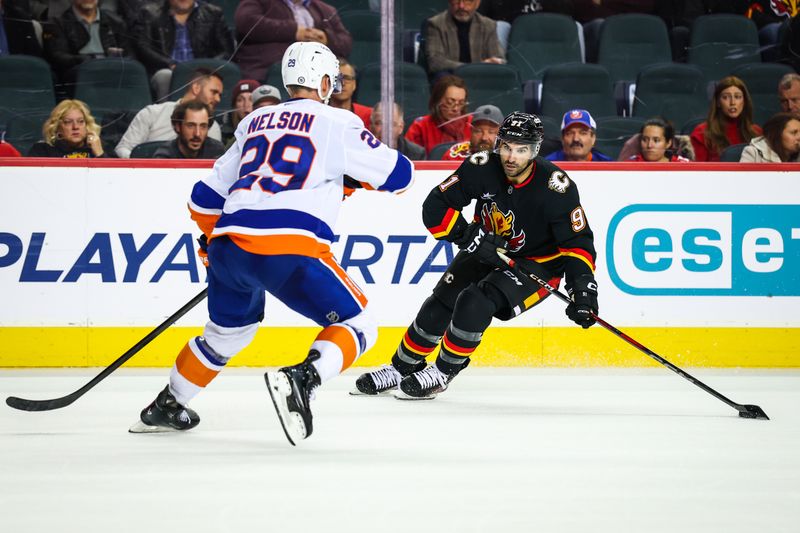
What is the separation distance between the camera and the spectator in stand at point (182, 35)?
18.4 ft

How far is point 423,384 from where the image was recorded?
14.8ft

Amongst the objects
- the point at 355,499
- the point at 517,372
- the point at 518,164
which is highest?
the point at 518,164

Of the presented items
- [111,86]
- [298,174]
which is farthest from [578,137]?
[298,174]

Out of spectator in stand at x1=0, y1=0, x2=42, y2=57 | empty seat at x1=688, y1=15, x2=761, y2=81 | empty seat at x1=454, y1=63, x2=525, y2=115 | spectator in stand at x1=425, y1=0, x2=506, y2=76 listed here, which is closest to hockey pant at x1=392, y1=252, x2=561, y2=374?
empty seat at x1=454, y1=63, x2=525, y2=115

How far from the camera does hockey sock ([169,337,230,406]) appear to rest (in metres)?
3.54

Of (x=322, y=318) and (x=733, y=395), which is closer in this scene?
(x=322, y=318)

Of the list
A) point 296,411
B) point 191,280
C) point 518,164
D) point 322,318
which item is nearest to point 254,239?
point 322,318

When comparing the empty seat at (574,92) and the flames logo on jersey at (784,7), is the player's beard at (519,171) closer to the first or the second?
the empty seat at (574,92)

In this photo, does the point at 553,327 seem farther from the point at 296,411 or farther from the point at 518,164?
the point at 296,411

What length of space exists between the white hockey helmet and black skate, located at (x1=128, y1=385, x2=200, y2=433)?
1.04 meters

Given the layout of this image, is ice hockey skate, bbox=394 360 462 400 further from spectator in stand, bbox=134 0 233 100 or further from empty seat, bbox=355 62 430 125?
spectator in stand, bbox=134 0 233 100

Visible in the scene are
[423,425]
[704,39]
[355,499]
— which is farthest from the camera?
[704,39]

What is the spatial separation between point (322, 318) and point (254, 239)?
1.01 ft

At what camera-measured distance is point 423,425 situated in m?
3.88
